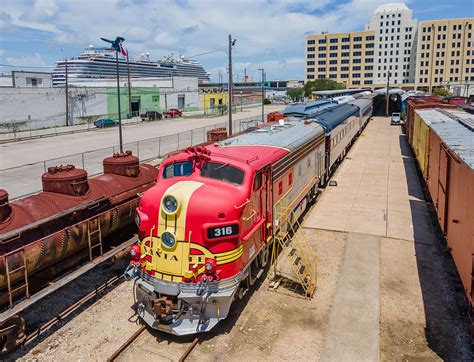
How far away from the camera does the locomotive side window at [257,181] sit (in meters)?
9.19

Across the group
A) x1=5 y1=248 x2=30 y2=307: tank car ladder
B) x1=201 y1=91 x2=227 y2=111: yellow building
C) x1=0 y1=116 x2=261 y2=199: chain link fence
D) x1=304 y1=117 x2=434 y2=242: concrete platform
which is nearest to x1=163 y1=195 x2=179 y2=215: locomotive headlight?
x1=5 y1=248 x2=30 y2=307: tank car ladder

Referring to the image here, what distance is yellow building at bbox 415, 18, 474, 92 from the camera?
12156cm

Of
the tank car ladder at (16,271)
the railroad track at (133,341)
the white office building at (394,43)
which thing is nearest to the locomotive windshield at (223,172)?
the railroad track at (133,341)

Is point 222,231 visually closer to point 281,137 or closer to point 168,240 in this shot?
point 168,240

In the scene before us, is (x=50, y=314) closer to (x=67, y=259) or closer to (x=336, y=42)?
(x=67, y=259)

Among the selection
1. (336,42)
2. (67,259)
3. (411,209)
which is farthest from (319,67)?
(67,259)

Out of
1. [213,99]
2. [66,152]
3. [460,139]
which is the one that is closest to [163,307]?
[460,139]

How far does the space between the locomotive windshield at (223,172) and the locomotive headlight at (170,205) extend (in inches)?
42.3

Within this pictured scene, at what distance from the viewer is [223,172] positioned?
894cm

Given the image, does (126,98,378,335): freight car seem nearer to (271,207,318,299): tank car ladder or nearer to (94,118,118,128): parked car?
(271,207,318,299): tank car ladder

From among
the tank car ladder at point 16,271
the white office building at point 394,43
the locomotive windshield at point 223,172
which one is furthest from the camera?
the white office building at point 394,43

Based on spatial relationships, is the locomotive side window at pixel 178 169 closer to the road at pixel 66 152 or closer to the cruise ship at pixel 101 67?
the road at pixel 66 152

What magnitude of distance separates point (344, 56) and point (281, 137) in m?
147

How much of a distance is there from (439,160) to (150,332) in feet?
36.6
